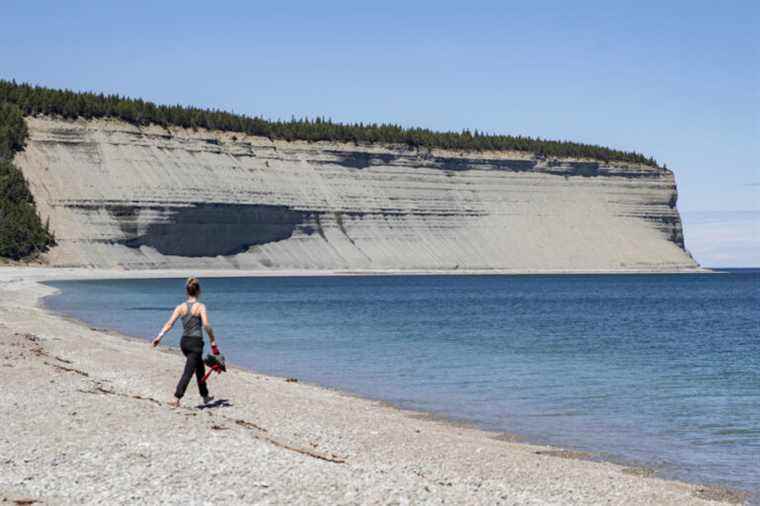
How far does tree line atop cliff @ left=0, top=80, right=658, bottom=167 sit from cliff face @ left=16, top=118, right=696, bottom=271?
6.83ft

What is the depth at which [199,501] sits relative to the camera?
29.4 feet

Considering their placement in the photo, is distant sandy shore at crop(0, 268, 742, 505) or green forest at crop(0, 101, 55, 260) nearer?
distant sandy shore at crop(0, 268, 742, 505)

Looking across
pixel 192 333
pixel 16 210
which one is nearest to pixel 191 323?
pixel 192 333

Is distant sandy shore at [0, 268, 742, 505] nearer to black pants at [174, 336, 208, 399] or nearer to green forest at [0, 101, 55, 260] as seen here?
black pants at [174, 336, 208, 399]

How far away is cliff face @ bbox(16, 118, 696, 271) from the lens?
9225 centimetres

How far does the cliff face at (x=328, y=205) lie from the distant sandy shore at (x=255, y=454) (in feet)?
236

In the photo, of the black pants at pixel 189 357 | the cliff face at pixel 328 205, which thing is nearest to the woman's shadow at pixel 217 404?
the black pants at pixel 189 357

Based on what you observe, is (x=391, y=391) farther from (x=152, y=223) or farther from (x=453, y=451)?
(x=152, y=223)

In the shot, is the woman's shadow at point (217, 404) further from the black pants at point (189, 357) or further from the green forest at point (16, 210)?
the green forest at point (16, 210)

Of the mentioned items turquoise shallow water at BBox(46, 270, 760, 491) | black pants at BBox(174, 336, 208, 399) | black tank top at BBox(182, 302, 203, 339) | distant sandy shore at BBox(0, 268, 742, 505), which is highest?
black tank top at BBox(182, 302, 203, 339)

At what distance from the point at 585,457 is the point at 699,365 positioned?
14.9 m

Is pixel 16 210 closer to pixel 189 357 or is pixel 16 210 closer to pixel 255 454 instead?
pixel 189 357

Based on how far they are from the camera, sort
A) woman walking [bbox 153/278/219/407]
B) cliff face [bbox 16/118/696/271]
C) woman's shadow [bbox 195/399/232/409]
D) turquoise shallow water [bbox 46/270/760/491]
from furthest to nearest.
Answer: cliff face [bbox 16/118/696/271]
turquoise shallow water [bbox 46/270/760/491]
woman's shadow [bbox 195/399/232/409]
woman walking [bbox 153/278/219/407]

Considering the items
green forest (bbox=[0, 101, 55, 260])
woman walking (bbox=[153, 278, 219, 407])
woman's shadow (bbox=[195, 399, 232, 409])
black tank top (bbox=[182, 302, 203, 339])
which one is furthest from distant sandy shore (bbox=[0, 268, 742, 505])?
green forest (bbox=[0, 101, 55, 260])
